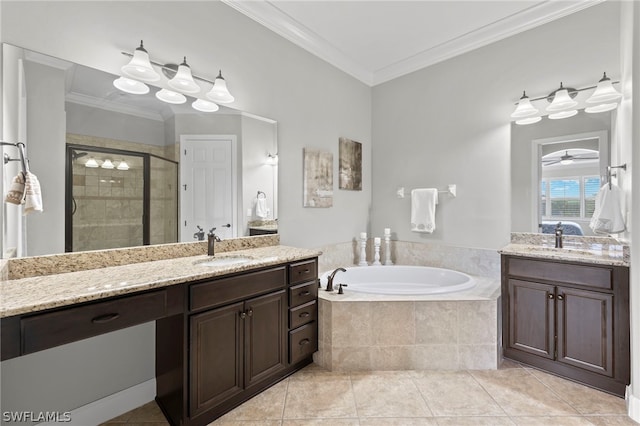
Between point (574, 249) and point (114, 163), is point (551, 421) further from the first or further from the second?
point (114, 163)

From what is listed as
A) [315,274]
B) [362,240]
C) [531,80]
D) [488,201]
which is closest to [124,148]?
[315,274]

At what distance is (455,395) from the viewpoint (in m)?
1.92

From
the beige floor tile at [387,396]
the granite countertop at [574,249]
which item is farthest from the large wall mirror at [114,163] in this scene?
the granite countertop at [574,249]

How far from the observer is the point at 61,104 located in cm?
158

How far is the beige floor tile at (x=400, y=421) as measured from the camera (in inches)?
65.3

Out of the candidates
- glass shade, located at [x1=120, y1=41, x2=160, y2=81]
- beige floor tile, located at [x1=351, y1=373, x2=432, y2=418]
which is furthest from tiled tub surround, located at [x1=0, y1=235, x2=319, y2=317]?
glass shade, located at [x1=120, y1=41, x2=160, y2=81]

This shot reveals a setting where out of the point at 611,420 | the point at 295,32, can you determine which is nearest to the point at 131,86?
the point at 295,32

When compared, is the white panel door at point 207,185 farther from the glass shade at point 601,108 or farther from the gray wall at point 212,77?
the glass shade at point 601,108

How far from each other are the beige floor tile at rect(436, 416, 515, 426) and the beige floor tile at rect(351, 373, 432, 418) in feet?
0.30

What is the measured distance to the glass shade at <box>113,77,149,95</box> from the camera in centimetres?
178

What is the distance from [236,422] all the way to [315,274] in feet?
3.47

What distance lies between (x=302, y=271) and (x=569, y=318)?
1910mm

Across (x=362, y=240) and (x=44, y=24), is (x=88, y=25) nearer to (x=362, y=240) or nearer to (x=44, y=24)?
(x=44, y=24)

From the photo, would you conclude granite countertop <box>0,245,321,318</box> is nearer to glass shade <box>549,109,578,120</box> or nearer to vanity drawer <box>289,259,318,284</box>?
vanity drawer <box>289,259,318,284</box>
